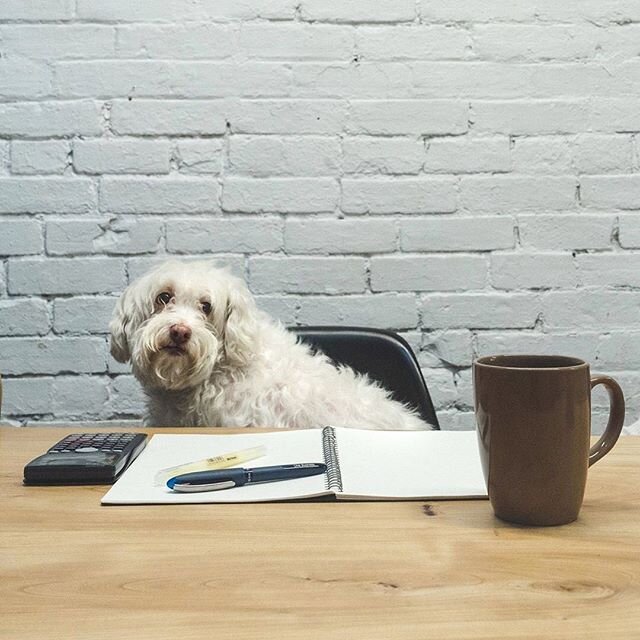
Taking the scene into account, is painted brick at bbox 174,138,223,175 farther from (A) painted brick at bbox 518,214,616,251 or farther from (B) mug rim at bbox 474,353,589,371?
(B) mug rim at bbox 474,353,589,371

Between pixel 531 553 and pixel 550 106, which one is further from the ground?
pixel 550 106

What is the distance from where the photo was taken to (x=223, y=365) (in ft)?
5.70

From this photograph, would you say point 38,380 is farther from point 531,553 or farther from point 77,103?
point 531,553

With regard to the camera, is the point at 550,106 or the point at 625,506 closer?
the point at 625,506

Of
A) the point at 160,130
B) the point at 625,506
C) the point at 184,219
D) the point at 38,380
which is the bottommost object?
the point at 38,380

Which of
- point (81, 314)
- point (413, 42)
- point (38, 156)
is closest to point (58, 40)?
point (38, 156)

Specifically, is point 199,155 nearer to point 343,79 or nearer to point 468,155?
point 343,79

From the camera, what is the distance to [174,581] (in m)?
0.52

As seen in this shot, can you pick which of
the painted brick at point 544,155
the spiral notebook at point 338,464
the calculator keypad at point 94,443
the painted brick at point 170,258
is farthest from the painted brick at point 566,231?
the calculator keypad at point 94,443

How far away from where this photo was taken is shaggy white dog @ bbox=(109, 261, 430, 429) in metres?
1.62

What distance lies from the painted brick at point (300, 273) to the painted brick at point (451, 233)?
0.15m

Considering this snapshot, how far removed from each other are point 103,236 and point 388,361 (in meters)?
0.89

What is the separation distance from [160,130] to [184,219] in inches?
9.5

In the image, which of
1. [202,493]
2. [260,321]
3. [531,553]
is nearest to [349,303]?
[260,321]
